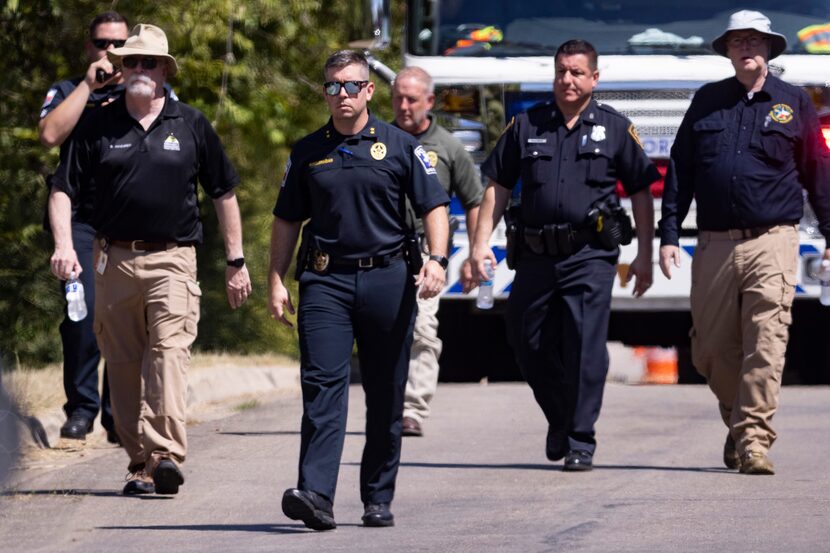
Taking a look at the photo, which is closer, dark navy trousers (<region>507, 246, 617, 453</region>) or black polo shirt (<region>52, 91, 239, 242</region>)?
black polo shirt (<region>52, 91, 239, 242</region>)

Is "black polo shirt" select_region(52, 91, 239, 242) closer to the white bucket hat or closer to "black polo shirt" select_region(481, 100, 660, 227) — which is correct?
"black polo shirt" select_region(481, 100, 660, 227)

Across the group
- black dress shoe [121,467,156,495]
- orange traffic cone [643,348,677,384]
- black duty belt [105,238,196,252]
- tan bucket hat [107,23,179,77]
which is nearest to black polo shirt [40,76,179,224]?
tan bucket hat [107,23,179,77]

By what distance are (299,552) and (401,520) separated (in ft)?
3.26

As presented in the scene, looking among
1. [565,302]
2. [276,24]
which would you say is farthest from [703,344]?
[276,24]

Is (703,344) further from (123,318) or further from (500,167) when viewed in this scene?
(123,318)

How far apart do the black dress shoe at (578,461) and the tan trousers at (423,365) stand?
1681mm

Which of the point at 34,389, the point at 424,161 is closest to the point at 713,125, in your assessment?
the point at 424,161

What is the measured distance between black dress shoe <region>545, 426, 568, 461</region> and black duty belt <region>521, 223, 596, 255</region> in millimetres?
839

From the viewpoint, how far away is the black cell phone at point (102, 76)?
9484 mm

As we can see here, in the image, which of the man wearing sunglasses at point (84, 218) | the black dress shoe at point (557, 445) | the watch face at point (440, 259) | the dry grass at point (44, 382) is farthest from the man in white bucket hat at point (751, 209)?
the dry grass at point (44, 382)

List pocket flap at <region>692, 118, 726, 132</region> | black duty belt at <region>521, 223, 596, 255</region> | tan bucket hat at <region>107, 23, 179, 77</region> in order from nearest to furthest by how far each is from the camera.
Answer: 1. tan bucket hat at <region>107, 23, 179, 77</region>
2. pocket flap at <region>692, 118, 726, 132</region>
3. black duty belt at <region>521, 223, 596, 255</region>

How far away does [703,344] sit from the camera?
972 centimetres

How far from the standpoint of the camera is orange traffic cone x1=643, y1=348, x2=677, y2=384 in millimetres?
15507

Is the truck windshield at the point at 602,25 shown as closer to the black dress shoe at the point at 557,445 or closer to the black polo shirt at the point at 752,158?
the black polo shirt at the point at 752,158
